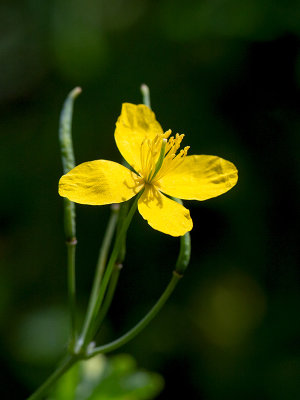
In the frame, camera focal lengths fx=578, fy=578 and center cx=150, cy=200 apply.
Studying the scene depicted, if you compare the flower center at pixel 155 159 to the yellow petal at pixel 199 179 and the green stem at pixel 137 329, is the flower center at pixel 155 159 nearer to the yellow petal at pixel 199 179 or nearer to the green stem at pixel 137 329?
the yellow petal at pixel 199 179

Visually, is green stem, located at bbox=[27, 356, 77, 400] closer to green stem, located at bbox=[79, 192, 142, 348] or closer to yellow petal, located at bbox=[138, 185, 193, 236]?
green stem, located at bbox=[79, 192, 142, 348]

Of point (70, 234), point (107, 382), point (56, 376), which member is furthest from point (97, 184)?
point (107, 382)

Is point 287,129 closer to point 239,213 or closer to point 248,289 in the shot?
point 239,213

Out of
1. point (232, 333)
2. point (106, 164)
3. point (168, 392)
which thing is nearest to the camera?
point (106, 164)

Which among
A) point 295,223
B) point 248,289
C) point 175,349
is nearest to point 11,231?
point 175,349

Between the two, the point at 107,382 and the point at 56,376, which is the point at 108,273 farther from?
the point at 107,382

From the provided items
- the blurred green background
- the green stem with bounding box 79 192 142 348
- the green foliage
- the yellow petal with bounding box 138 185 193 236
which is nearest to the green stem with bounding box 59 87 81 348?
the green stem with bounding box 79 192 142 348

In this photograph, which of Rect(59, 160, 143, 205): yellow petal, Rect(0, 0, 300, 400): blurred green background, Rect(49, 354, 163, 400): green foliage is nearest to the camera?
Rect(59, 160, 143, 205): yellow petal
